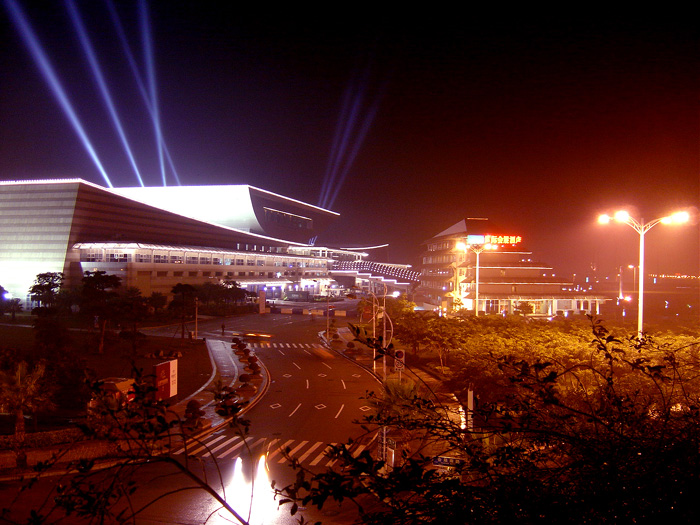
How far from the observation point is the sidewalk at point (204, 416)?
1373cm

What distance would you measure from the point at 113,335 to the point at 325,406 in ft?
76.4

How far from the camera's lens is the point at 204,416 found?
1919 centimetres

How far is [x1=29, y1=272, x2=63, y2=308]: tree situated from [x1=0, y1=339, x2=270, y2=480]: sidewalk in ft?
64.7

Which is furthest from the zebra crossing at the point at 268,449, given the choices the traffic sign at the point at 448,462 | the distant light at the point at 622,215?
the distant light at the point at 622,215

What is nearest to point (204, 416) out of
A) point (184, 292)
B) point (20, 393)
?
point (20, 393)

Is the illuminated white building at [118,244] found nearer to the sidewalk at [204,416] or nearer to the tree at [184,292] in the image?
the tree at [184,292]

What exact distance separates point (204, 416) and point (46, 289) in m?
38.3

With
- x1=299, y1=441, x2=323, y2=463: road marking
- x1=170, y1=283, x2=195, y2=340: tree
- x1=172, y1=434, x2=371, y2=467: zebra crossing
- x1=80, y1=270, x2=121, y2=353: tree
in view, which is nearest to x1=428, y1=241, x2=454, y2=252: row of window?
x1=170, y1=283, x2=195, y2=340: tree

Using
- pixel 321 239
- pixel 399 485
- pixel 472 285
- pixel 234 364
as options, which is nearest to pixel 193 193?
pixel 321 239

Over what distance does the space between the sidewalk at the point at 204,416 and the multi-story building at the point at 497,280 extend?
26.1m

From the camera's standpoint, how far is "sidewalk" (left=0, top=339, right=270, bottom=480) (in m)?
13.7

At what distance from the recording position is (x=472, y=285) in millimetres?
57719

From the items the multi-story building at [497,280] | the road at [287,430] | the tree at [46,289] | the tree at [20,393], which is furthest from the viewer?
the multi-story building at [497,280]

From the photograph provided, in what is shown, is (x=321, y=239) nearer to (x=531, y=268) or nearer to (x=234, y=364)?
(x=531, y=268)
